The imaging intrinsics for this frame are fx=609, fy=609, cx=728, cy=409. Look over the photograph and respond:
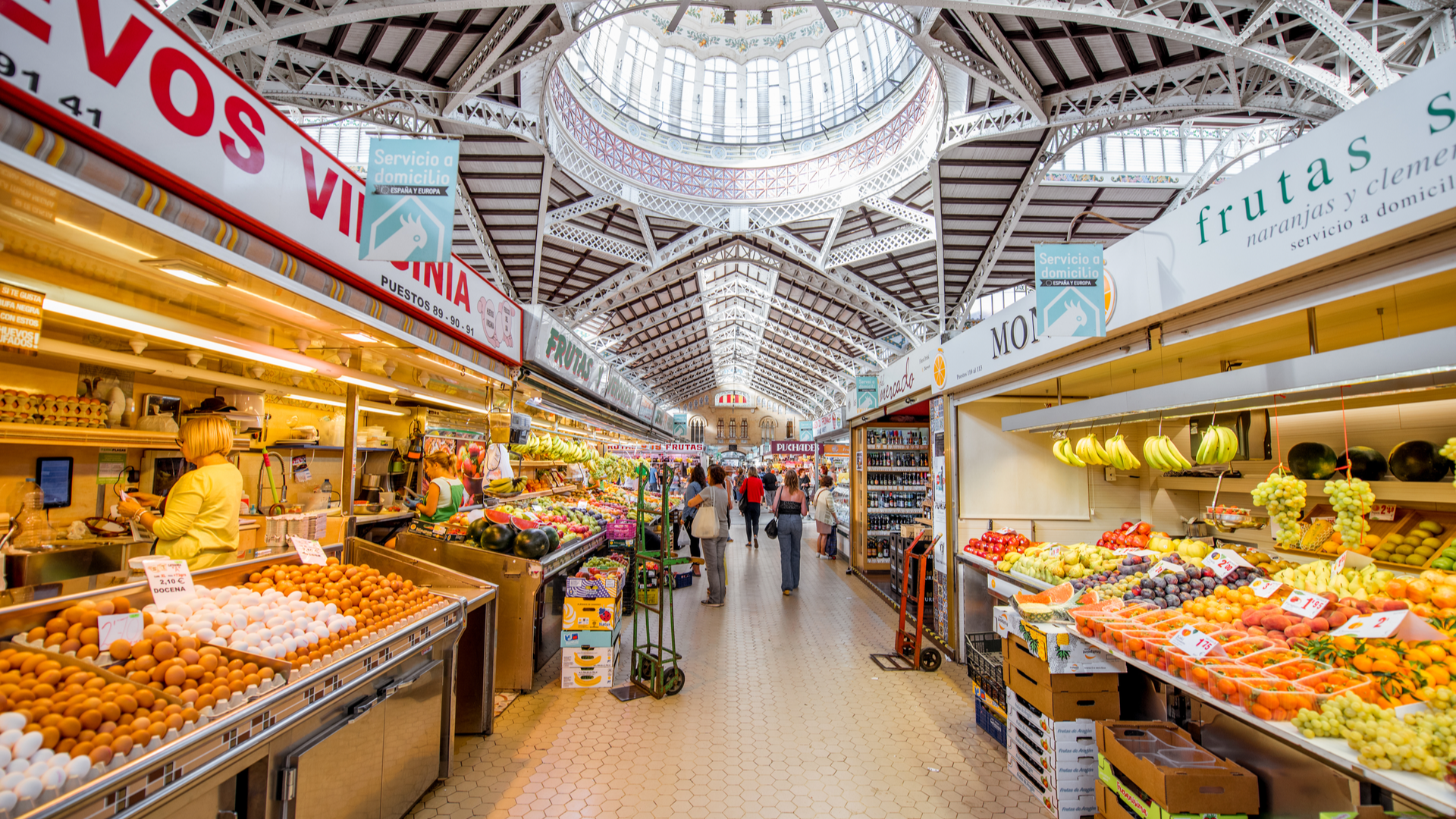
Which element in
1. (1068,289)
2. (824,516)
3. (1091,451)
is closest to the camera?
(1068,289)

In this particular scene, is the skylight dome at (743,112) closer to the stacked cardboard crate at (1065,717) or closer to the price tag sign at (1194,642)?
the stacked cardboard crate at (1065,717)

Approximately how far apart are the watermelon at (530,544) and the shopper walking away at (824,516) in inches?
270

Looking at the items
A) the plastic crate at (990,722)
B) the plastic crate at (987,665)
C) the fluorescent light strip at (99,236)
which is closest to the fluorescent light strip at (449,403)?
the fluorescent light strip at (99,236)

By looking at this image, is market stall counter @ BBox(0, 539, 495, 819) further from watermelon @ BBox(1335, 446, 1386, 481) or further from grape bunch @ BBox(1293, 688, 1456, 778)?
watermelon @ BBox(1335, 446, 1386, 481)

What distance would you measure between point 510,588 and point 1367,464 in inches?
234

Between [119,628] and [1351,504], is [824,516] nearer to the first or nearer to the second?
[1351,504]

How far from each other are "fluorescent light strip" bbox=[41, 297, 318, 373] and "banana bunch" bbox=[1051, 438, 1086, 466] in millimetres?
5705

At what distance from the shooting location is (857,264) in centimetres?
1498

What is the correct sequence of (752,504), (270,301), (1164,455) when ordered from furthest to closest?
(752,504), (1164,455), (270,301)

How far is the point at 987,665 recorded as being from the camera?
4.02 m

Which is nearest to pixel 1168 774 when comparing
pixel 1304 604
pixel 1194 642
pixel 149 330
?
pixel 1194 642

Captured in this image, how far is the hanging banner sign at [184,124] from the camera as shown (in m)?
1.58

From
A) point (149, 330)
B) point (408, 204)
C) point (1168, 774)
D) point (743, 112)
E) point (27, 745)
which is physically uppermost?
point (743, 112)

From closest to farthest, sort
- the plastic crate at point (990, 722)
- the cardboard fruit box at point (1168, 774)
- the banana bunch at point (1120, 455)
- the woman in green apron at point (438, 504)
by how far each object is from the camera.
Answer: the cardboard fruit box at point (1168, 774), the plastic crate at point (990, 722), the banana bunch at point (1120, 455), the woman in green apron at point (438, 504)
